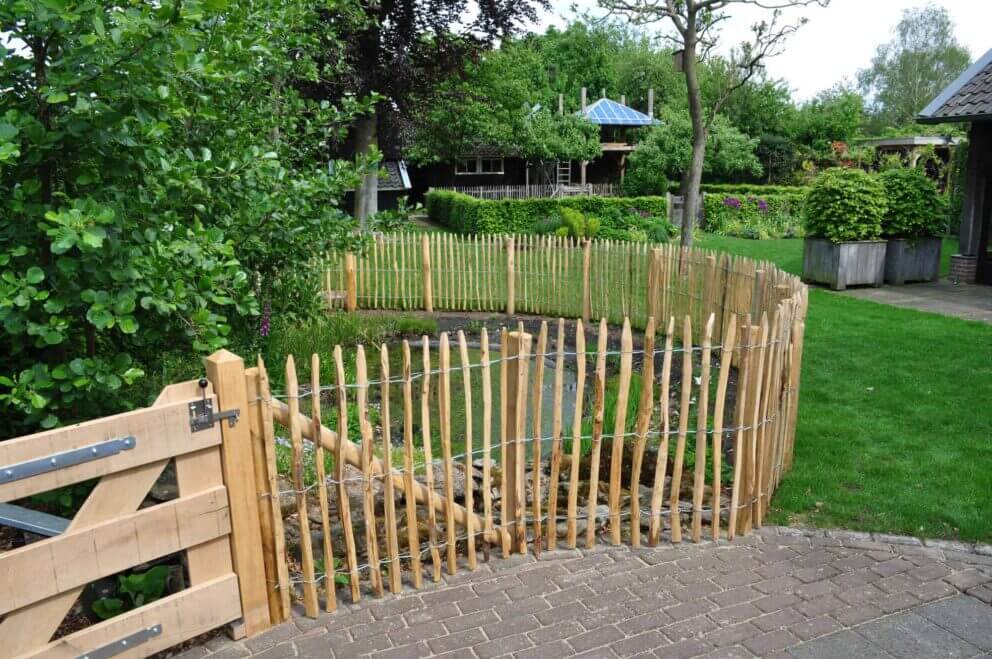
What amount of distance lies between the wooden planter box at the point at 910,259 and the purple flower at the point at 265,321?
38.3 ft

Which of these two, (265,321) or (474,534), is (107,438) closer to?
(474,534)

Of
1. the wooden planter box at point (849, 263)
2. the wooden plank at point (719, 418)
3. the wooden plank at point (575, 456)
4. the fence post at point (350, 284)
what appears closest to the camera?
the wooden plank at point (575, 456)

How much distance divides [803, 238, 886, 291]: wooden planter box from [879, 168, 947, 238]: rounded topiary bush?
552 millimetres

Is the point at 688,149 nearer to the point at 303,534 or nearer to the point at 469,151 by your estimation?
the point at 469,151

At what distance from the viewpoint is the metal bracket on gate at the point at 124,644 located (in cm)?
320

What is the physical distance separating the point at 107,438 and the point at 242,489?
0.66m

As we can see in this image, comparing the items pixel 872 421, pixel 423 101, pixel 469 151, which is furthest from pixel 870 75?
pixel 872 421

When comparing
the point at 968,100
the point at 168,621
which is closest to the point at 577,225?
the point at 968,100

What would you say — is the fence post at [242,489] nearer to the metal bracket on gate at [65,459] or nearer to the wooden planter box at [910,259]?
the metal bracket on gate at [65,459]

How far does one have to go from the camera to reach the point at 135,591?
3775 mm

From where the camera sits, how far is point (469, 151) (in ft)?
111

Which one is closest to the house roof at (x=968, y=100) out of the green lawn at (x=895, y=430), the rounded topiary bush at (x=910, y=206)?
the rounded topiary bush at (x=910, y=206)

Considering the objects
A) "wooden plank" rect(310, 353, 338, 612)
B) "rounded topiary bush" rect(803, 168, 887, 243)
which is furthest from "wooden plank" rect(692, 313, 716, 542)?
"rounded topiary bush" rect(803, 168, 887, 243)

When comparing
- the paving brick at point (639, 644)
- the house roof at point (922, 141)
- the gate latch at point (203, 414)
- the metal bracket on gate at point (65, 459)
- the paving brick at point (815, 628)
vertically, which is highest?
the house roof at point (922, 141)
